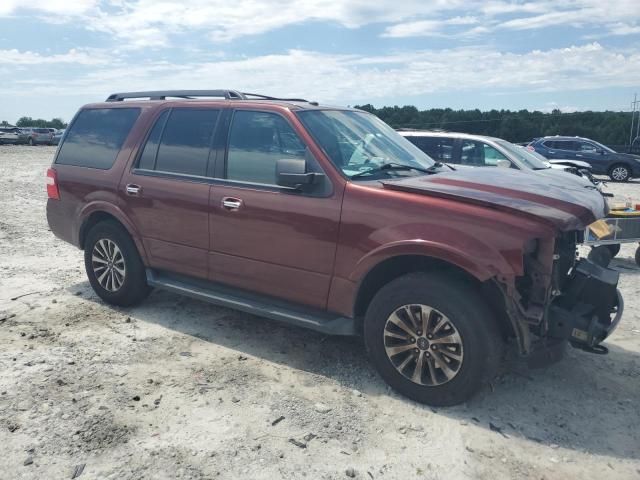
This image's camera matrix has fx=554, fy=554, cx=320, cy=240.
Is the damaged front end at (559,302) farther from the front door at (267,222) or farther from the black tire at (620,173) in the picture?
the black tire at (620,173)

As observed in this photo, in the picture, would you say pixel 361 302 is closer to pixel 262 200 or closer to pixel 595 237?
pixel 262 200

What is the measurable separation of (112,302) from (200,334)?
1.15m

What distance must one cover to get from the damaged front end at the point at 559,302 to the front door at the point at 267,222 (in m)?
1.28

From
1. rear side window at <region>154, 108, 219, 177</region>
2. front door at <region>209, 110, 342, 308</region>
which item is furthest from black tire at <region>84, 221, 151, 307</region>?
front door at <region>209, 110, 342, 308</region>

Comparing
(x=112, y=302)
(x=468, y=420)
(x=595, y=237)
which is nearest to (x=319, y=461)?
(x=468, y=420)

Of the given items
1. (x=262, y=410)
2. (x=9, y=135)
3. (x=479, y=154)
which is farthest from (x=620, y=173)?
(x=9, y=135)

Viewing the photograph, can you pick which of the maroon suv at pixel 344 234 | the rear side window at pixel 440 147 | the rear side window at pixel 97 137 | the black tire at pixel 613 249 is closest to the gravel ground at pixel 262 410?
the maroon suv at pixel 344 234

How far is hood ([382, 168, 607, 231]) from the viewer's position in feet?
11.1

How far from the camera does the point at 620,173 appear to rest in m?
20.8

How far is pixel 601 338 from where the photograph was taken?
3.60m

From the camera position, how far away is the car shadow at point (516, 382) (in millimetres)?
3424

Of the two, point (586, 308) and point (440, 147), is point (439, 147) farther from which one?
point (586, 308)

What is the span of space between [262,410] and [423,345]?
113 centimetres

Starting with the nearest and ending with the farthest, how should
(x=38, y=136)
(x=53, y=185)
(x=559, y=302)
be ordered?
(x=559, y=302), (x=53, y=185), (x=38, y=136)
